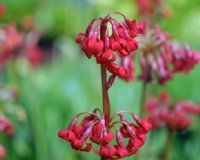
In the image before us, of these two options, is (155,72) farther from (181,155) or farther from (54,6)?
(54,6)

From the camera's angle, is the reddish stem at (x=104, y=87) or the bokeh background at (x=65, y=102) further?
the bokeh background at (x=65, y=102)

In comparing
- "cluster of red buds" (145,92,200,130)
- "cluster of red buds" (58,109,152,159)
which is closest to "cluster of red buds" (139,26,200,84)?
"cluster of red buds" (145,92,200,130)

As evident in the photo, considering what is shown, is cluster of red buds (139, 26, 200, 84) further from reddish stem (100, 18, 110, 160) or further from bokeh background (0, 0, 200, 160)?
reddish stem (100, 18, 110, 160)

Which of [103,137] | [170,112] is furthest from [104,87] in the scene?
[170,112]

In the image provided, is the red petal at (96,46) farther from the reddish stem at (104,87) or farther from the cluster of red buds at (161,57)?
the cluster of red buds at (161,57)

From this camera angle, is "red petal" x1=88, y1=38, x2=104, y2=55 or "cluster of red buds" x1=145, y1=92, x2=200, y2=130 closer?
"red petal" x1=88, y1=38, x2=104, y2=55

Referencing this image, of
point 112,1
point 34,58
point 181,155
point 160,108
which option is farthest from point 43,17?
point 160,108

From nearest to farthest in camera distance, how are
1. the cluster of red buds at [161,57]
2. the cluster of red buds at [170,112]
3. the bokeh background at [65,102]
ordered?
the cluster of red buds at [161,57]
the cluster of red buds at [170,112]
the bokeh background at [65,102]

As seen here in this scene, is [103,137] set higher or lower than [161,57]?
lower

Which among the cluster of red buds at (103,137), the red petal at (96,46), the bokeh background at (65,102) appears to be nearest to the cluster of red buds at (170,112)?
the bokeh background at (65,102)

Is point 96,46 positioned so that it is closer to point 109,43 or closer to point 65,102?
point 109,43
